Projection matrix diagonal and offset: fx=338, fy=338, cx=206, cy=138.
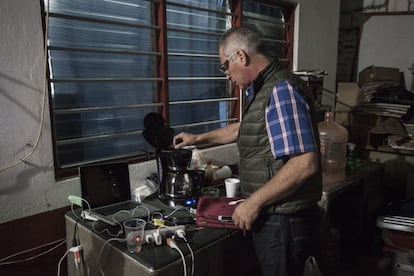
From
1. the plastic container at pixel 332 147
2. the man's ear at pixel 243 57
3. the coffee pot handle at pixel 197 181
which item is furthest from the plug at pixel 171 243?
the plastic container at pixel 332 147

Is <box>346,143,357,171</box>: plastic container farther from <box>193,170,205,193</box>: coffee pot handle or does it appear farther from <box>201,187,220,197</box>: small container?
<box>193,170,205,193</box>: coffee pot handle

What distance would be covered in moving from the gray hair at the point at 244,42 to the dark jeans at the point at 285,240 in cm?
69

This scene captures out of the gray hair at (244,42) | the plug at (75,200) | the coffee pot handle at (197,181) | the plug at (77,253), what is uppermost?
the gray hair at (244,42)

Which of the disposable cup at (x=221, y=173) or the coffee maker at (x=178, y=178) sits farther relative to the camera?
the disposable cup at (x=221, y=173)

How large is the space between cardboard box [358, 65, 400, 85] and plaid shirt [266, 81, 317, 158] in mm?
2873

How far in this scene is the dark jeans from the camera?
1396 mm

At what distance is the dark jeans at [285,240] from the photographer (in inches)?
55.0

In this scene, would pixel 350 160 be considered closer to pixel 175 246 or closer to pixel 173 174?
pixel 173 174

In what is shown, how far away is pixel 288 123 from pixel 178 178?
2.34 ft

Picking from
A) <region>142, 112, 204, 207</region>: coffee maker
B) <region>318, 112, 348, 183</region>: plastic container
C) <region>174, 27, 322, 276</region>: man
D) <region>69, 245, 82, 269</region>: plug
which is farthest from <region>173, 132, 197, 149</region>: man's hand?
<region>318, 112, 348, 183</region>: plastic container

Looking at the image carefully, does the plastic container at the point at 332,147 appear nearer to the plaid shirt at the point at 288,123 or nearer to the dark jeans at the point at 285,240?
the dark jeans at the point at 285,240

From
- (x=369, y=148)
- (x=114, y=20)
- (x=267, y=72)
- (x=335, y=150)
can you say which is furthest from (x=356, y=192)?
(x=114, y=20)

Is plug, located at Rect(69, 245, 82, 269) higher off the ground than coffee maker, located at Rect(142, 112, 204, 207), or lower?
lower

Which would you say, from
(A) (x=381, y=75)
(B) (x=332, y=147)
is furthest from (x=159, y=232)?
(A) (x=381, y=75)
